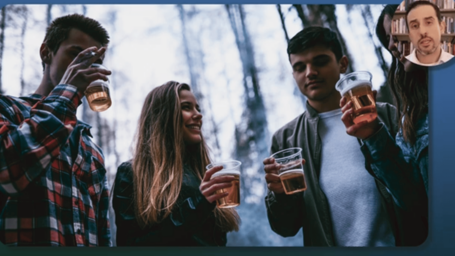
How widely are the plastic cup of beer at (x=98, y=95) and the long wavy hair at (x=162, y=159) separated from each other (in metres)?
0.15

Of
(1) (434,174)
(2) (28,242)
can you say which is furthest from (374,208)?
(2) (28,242)

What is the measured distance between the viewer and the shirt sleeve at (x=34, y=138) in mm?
1705

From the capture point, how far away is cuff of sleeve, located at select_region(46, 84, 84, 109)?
70.0 inches

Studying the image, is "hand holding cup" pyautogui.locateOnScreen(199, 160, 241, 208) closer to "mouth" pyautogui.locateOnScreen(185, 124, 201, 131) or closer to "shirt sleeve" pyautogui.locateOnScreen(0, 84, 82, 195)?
"mouth" pyautogui.locateOnScreen(185, 124, 201, 131)

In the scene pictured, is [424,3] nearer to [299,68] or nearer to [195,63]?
[299,68]

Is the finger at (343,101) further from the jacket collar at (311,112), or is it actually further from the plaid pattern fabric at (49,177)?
the plaid pattern fabric at (49,177)

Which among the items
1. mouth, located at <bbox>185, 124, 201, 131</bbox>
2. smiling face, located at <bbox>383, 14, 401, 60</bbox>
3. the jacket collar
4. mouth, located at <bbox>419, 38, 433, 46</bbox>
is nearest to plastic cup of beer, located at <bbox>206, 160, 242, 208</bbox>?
mouth, located at <bbox>185, 124, 201, 131</bbox>

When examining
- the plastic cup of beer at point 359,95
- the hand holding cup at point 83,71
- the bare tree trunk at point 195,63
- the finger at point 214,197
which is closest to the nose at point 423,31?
the plastic cup of beer at point 359,95

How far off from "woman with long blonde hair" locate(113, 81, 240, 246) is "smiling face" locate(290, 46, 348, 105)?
433 millimetres

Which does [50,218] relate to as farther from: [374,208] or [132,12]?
[374,208]

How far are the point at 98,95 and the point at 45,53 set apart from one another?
315 mm

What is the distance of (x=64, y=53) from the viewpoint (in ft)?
6.54

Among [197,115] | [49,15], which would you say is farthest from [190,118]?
[49,15]

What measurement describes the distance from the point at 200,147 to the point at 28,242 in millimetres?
716
